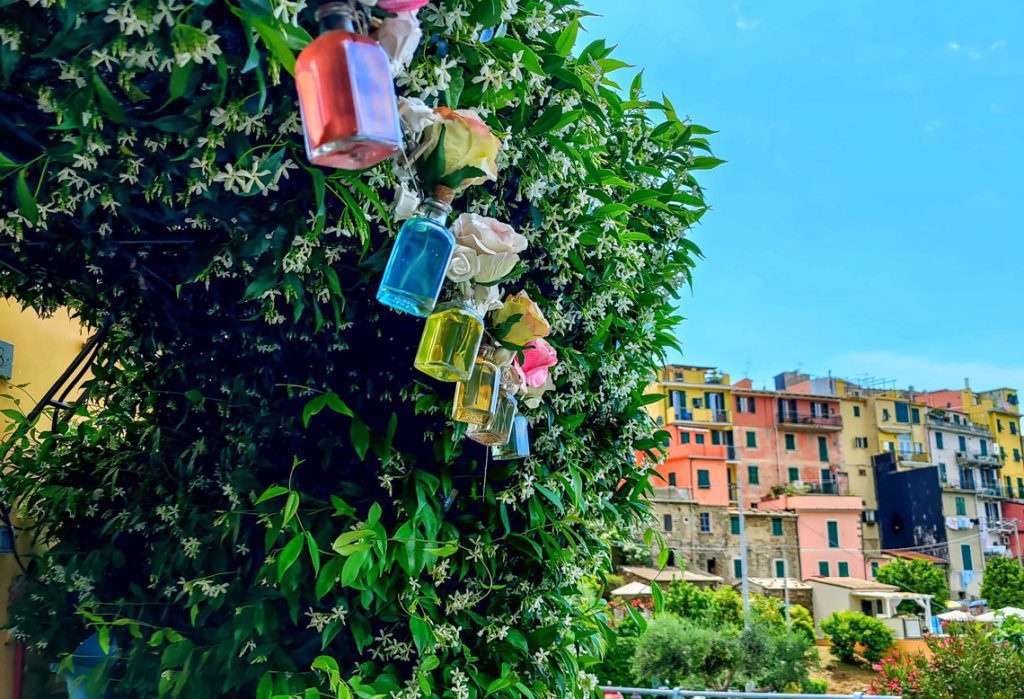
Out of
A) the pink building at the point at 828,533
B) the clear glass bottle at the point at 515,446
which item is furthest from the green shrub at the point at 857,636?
the clear glass bottle at the point at 515,446

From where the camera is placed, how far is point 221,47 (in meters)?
1.20

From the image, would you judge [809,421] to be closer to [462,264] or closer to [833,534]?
[833,534]

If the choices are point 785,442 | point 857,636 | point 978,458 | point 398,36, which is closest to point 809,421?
point 785,442

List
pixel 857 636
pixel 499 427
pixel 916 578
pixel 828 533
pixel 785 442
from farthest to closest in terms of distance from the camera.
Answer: pixel 785 442, pixel 828 533, pixel 916 578, pixel 857 636, pixel 499 427

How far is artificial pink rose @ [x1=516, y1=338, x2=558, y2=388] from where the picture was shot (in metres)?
1.88

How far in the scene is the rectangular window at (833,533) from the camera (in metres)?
35.4

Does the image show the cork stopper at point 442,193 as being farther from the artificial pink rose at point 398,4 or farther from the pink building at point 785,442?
the pink building at point 785,442

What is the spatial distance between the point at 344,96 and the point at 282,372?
1.00m

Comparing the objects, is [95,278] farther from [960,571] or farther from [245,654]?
[960,571]

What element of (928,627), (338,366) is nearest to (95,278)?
(338,366)

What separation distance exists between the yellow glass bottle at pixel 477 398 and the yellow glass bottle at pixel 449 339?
0.14m

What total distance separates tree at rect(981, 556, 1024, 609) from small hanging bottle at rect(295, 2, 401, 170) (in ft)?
121

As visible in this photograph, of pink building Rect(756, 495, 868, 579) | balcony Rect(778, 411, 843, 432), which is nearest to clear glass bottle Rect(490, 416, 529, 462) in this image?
pink building Rect(756, 495, 868, 579)

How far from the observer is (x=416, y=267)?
4.32 feet
